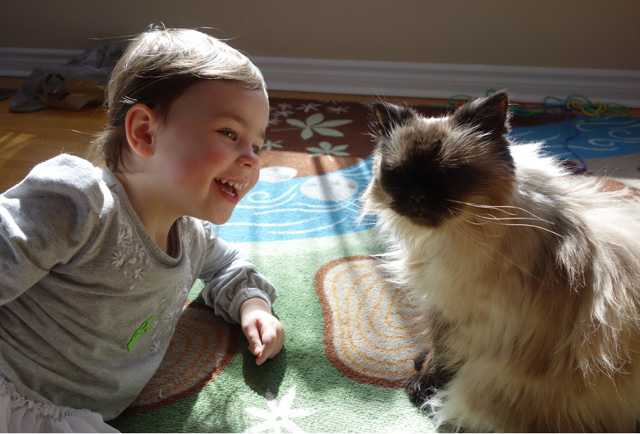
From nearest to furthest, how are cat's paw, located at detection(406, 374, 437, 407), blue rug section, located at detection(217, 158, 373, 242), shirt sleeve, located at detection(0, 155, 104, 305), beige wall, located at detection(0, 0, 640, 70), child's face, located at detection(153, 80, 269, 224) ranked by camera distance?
shirt sleeve, located at detection(0, 155, 104, 305), child's face, located at detection(153, 80, 269, 224), cat's paw, located at detection(406, 374, 437, 407), blue rug section, located at detection(217, 158, 373, 242), beige wall, located at detection(0, 0, 640, 70)

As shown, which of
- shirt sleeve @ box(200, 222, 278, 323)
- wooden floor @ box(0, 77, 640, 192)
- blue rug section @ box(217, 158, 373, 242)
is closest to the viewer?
shirt sleeve @ box(200, 222, 278, 323)

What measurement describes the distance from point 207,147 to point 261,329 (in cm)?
43

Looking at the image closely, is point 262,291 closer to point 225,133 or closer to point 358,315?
point 358,315

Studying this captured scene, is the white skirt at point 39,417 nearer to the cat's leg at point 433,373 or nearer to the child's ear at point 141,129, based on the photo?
the child's ear at point 141,129

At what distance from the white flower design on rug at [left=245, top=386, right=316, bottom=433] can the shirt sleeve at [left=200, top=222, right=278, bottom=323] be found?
24 centimetres

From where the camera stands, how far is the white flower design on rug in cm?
92

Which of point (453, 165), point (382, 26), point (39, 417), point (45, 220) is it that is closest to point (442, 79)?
point (382, 26)

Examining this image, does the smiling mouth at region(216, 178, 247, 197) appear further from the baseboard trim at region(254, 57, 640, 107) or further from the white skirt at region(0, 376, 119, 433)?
the baseboard trim at region(254, 57, 640, 107)

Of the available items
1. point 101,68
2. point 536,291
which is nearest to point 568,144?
point 536,291

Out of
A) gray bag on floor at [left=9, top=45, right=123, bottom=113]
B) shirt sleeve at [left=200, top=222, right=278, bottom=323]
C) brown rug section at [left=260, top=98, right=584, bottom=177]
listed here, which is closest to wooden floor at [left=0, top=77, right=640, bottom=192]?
gray bag on floor at [left=9, top=45, right=123, bottom=113]

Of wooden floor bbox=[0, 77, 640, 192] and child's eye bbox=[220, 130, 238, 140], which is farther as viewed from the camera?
wooden floor bbox=[0, 77, 640, 192]

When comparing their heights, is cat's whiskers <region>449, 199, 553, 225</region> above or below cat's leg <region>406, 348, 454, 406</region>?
above

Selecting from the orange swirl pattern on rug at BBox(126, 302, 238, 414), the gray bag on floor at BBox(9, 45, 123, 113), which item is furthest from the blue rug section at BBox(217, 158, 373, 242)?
the gray bag on floor at BBox(9, 45, 123, 113)

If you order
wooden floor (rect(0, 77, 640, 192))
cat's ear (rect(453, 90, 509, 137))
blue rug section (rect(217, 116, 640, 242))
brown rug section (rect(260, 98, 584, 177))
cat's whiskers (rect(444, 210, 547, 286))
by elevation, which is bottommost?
wooden floor (rect(0, 77, 640, 192))
